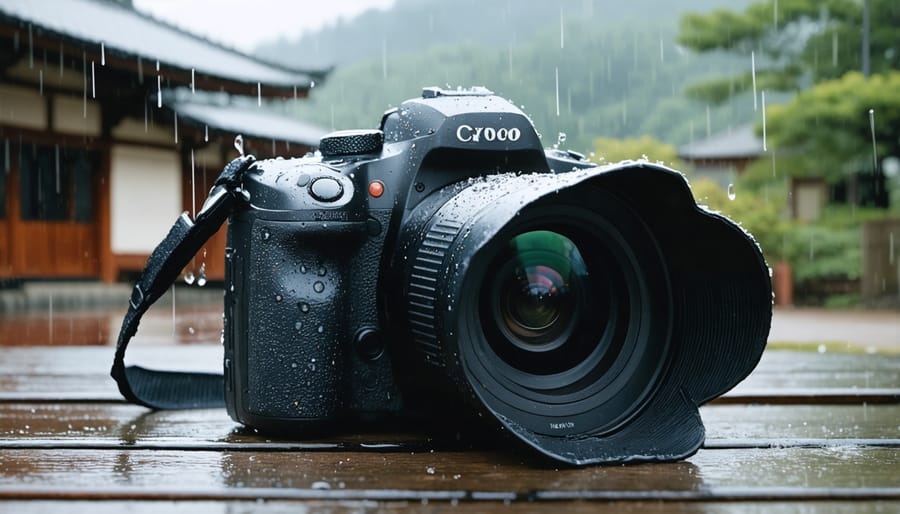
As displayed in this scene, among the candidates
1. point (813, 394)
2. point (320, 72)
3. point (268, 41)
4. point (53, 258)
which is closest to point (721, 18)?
point (320, 72)

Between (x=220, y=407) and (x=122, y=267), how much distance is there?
7497mm

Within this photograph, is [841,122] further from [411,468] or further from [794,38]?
[411,468]

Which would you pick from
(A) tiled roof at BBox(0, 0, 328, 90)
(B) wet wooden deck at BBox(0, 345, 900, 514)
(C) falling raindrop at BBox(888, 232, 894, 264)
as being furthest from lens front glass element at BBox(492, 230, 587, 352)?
(C) falling raindrop at BBox(888, 232, 894, 264)

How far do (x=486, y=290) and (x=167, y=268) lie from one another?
0.44m

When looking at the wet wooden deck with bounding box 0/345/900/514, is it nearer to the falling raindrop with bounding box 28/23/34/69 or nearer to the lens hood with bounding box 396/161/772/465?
the lens hood with bounding box 396/161/772/465

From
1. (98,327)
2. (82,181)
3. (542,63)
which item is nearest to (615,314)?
(98,327)

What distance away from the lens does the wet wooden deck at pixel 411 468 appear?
0.82 metres

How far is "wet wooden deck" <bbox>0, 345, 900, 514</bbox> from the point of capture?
0.82 metres

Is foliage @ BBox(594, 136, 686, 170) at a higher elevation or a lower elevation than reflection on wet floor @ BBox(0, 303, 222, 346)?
higher

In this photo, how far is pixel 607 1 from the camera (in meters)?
45.2

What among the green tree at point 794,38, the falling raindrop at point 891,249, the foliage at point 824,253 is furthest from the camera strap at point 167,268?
the green tree at point 794,38

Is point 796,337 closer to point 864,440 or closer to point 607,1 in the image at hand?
point 864,440

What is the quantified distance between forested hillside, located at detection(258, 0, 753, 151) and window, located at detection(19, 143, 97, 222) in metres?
6.00

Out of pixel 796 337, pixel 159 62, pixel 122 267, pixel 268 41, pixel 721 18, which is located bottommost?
pixel 796 337
